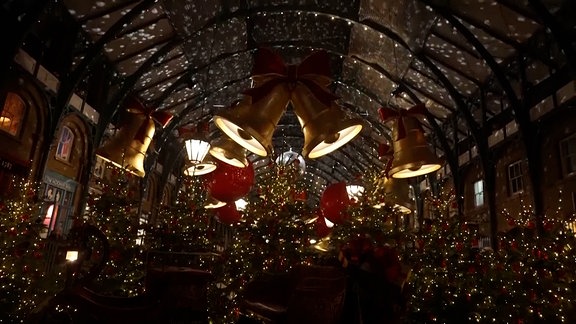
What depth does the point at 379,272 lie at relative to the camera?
2.05 meters

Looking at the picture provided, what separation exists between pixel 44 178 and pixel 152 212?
8.36m

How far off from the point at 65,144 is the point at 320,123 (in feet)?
36.1

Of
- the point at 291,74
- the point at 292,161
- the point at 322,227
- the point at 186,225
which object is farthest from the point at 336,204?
the point at 291,74

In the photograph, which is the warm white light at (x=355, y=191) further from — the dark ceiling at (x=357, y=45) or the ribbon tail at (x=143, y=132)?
the ribbon tail at (x=143, y=132)

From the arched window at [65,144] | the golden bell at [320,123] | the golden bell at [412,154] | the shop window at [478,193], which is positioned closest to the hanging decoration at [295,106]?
the golden bell at [320,123]

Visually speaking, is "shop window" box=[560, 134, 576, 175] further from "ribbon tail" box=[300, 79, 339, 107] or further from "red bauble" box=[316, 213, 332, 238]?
"ribbon tail" box=[300, 79, 339, 107]

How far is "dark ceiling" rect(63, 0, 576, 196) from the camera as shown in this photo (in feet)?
32.1

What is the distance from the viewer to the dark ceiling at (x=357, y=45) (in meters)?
9.78

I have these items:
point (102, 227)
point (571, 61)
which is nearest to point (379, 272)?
point (102, 227)

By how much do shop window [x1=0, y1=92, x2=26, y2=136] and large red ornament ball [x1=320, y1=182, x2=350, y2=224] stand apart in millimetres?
7726

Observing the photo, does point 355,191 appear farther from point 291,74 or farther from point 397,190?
point 291,74

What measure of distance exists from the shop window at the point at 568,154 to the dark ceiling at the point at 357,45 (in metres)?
1.68

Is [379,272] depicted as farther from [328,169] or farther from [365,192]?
[328,169]

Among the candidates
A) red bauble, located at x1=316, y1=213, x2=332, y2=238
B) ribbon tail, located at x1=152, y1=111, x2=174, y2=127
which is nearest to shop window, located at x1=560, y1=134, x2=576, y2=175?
red bauble, located at x1=316, y1=213, x2=332, y2=238
